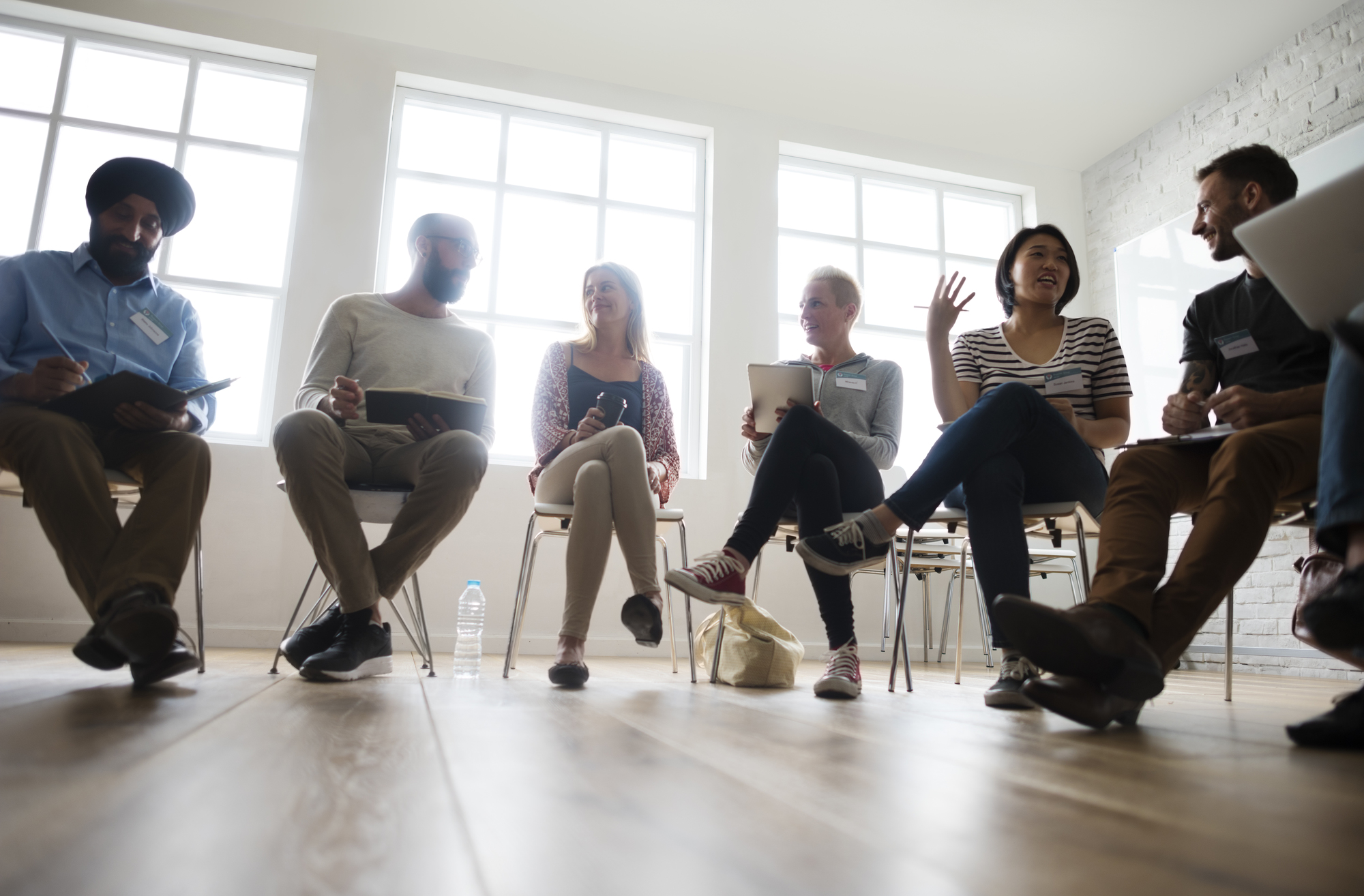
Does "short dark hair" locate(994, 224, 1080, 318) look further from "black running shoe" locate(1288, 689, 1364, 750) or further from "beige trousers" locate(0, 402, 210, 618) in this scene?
"beige trousers" locate(0, 402, 210, 618)

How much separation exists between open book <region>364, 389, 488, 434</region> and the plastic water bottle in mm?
954

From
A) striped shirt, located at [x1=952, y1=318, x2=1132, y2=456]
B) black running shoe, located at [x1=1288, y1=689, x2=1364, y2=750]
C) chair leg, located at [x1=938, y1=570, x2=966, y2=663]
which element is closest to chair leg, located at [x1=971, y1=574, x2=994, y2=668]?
chair leg, located at [x1=938, y1=570, x2=966, y2=663]

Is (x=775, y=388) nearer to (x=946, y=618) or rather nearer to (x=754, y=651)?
(x=754, y=651)

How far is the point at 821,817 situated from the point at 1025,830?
122 millimetres

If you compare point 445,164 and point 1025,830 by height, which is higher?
point 445,164

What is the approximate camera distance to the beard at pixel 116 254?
197cm

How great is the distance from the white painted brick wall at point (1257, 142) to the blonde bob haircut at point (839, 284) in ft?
7.72

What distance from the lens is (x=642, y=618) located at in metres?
1.65

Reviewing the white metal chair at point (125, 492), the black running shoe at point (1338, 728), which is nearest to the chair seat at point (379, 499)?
the white metal chair at point (125, 492)

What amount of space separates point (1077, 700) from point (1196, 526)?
0.36 meters

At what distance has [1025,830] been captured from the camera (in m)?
0.49

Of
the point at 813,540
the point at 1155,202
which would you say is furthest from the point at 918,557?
the point at 1155,202

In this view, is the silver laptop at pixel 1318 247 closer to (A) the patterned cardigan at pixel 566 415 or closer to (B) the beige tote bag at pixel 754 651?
(B) the beige tote bag at pixel 754 651

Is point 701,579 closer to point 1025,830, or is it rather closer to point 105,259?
point 1025,830
